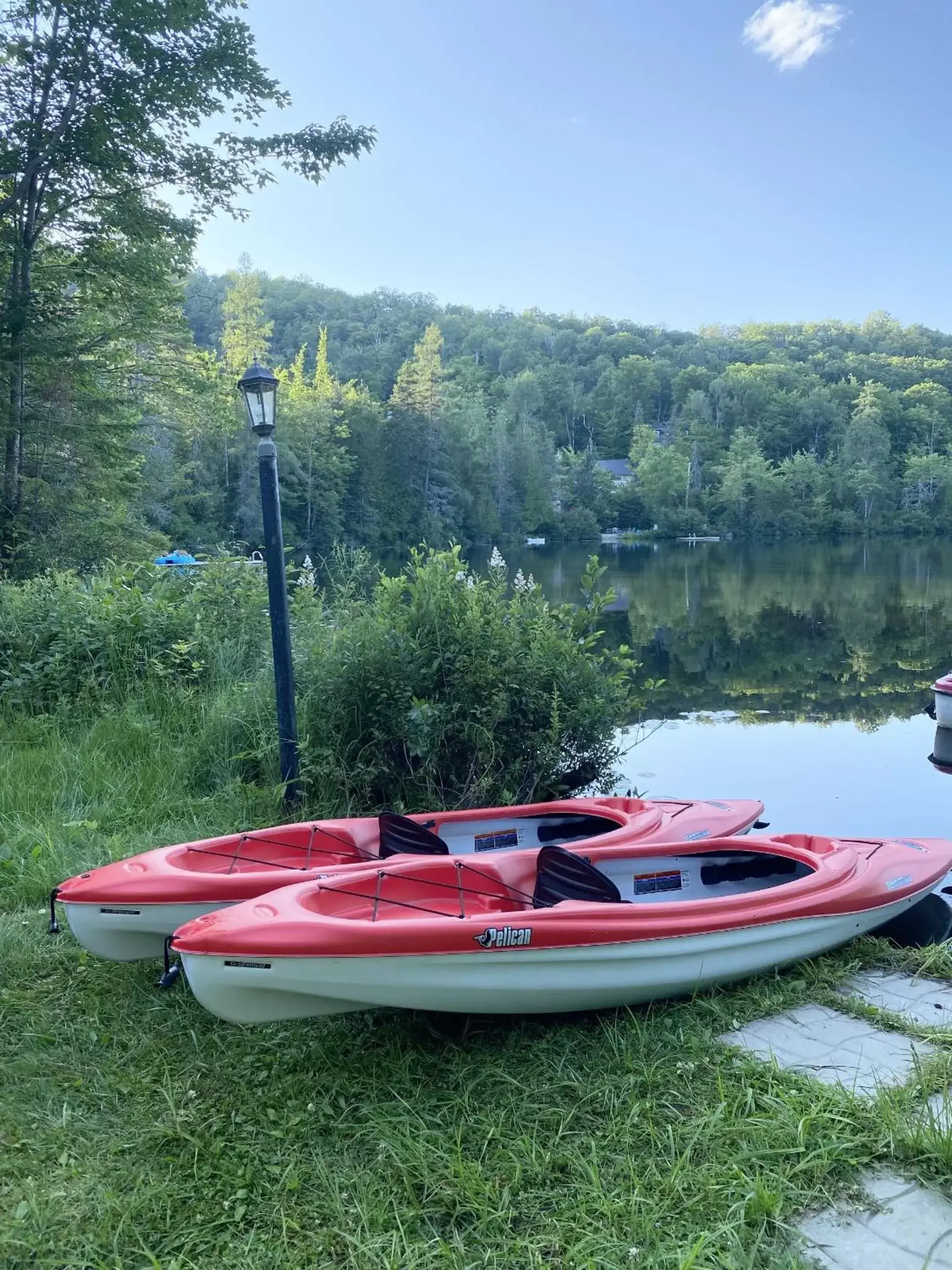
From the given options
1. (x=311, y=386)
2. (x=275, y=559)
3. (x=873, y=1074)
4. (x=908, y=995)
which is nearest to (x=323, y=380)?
(x=311, y=386)

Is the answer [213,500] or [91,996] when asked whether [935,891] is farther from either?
[213,500]

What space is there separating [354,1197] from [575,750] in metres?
3.87

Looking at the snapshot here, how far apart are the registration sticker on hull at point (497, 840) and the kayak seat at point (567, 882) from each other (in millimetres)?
972

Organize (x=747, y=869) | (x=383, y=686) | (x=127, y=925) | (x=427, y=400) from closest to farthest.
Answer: (x=127, y=925) < (x=747, y=869) < (x=383, y=686) < (x=427, y=400)

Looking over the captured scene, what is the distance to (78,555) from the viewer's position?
418 inches

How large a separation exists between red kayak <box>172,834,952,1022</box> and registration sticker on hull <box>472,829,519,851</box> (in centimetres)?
60

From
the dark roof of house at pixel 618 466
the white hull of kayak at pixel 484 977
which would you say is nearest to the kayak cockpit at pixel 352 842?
the white hull of kayak at pixel 484 977

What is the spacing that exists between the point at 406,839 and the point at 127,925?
118cm

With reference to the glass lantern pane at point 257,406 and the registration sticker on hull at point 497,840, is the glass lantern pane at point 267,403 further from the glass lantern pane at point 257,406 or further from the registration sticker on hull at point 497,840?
the registration sticker on hull at point 497,840

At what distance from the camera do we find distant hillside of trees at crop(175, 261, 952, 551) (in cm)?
4847

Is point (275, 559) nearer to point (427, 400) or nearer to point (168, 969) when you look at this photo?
point (168, 969)

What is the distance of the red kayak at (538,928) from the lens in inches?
106

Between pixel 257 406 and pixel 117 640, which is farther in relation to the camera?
pixel 117 640

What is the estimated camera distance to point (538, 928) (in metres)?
2.91
